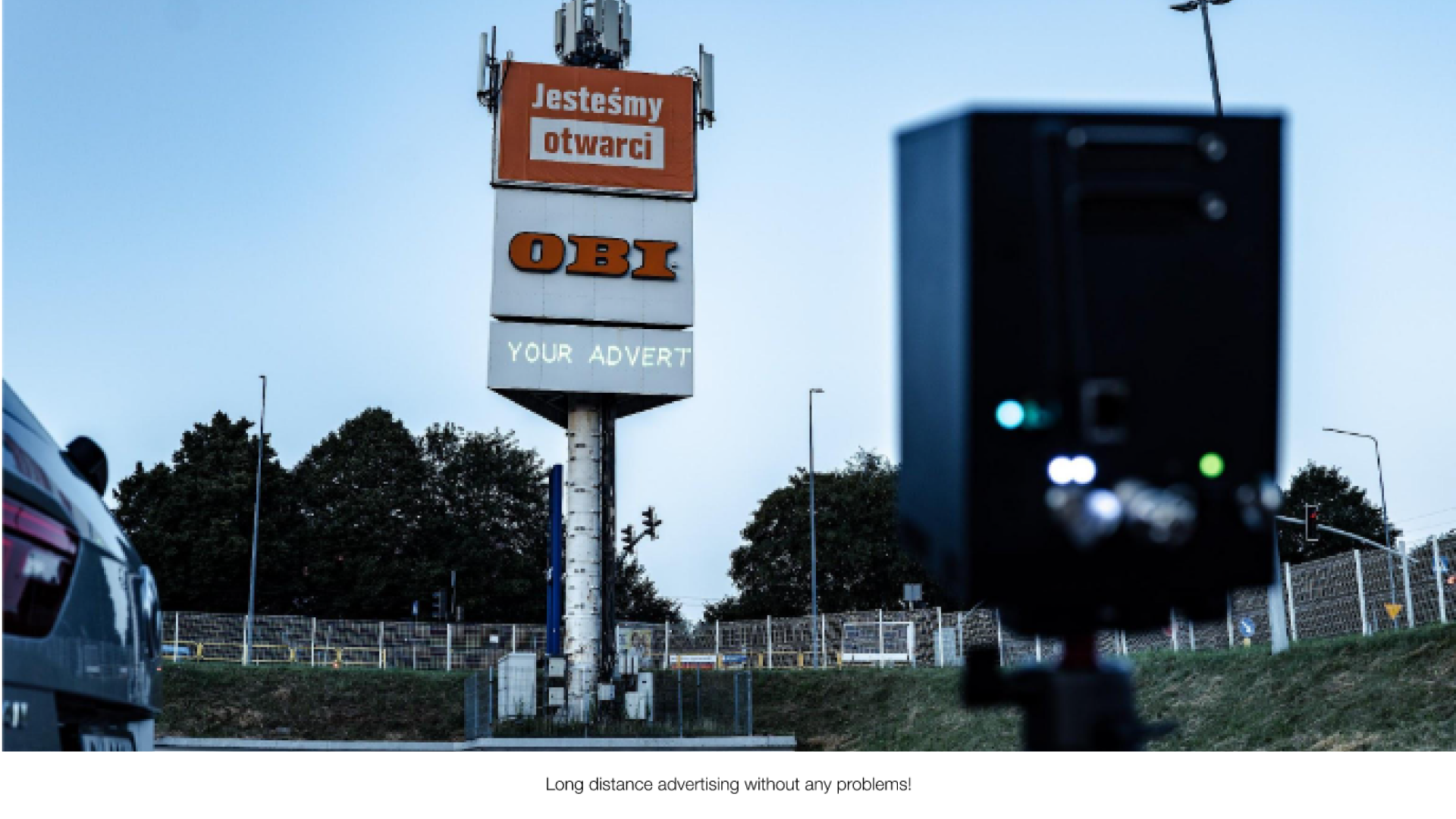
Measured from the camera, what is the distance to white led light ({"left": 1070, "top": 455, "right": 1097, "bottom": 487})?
191 centimetres

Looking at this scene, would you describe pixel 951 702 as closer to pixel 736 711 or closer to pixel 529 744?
pixel 736 711

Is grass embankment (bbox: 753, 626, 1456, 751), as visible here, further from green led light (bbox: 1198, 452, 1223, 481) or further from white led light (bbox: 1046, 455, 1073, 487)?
white led light (bbox: 1046, 455, 1073, 487)

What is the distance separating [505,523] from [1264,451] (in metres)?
57.5

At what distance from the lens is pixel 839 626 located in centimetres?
3494

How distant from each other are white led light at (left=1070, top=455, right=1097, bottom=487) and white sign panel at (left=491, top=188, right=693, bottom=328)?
22.6 meters

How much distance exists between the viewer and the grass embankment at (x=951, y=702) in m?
12.8

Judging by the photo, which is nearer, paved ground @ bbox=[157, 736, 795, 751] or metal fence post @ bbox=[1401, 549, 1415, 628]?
metal fence post @ bbox=[1401, 549, 1415, 628]

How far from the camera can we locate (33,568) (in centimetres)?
248

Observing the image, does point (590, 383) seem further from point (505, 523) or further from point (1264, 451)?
point (505, 523)

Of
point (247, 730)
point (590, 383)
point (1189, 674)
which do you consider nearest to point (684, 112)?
point (590, 383)

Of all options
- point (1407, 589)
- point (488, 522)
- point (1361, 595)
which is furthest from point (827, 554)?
point (1407, 589)

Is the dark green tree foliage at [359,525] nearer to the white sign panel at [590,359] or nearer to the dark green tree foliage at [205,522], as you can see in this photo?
the dark green tree foliage at [205,522]

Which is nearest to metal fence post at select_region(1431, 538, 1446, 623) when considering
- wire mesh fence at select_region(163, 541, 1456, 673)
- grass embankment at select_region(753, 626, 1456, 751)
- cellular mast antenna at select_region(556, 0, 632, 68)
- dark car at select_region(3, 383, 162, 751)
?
grass embankment at select_region(753, 626, 1456, 751)

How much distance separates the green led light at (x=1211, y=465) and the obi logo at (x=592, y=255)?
22833 millimetres
